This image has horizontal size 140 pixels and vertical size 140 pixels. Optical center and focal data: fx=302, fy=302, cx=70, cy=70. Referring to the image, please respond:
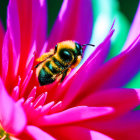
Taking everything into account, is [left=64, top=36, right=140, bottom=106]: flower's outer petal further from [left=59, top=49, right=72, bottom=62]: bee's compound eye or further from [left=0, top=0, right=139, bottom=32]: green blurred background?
[left=0, top=0, right=139, bottom=32]: green blurred background

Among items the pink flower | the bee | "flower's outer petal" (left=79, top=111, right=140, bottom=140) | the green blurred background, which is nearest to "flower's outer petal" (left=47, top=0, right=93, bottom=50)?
the pink flower

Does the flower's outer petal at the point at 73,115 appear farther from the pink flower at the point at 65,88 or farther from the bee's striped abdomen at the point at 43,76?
the bee's striped abdomen at the point at 43,76

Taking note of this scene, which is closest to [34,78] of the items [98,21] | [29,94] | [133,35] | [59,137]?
[29,94]

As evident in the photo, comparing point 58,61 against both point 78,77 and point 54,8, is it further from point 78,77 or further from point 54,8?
point 54,8

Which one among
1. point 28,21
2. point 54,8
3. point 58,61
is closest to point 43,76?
point 58,61

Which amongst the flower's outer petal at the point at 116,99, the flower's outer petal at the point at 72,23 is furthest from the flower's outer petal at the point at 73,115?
the flower's outer petal at the point at 72,23

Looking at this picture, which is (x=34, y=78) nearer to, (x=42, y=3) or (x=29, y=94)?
(x=29, y=94)
